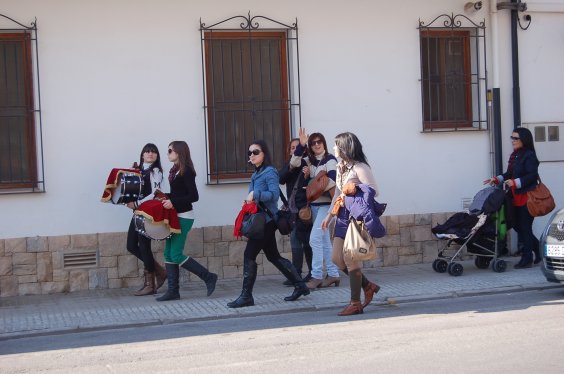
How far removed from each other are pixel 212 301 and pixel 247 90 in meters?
3.31

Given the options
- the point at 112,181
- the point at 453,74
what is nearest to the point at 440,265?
the point at 453,74

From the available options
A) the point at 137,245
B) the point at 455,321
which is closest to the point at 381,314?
the point at 455,321

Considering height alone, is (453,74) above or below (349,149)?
above

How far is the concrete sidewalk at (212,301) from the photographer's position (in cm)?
931

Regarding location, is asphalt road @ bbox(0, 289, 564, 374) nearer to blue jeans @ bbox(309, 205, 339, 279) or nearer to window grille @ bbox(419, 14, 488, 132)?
blue jeans @ bbox(309, 205, 339, 279)

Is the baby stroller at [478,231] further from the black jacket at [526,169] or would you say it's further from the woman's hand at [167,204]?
the woman's hand at [167,204]

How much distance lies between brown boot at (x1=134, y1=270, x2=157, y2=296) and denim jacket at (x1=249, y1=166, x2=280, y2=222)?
201 centimetres

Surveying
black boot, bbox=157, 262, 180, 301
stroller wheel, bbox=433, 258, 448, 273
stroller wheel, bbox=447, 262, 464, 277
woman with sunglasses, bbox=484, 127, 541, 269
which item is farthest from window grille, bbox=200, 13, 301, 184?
woman with sunglasses, bbox=484, 127, 541, 269

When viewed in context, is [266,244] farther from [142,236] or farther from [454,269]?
[454,269]

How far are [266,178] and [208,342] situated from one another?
222 cm

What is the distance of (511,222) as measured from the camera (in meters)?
11.8

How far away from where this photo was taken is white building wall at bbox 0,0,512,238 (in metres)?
11.1

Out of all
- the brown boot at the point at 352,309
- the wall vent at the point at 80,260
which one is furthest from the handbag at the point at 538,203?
the wall vent at the point at 80,260

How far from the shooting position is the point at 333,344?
770 cm
